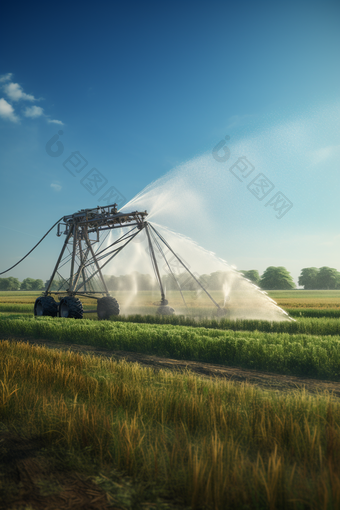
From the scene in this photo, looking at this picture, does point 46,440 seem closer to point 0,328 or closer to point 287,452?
point 287,452

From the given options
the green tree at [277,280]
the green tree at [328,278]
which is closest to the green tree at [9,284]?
the green tree at [277,280]

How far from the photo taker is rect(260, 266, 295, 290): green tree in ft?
357

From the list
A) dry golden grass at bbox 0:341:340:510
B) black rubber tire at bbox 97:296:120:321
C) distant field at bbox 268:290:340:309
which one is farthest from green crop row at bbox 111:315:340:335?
distant field at bbox 268:290:340:309

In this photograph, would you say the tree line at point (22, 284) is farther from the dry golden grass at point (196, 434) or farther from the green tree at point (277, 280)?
the dry golden grass at point (196, 434)

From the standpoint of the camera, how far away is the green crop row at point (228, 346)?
7977 millimetres

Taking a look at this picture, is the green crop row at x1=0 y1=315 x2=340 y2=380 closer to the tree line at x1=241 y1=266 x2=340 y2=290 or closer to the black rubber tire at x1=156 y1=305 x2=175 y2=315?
the black rubber tire at x1=156 y1=305 x2=175 y2=315

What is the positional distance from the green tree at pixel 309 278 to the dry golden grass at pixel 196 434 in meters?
124

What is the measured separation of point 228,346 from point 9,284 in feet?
452

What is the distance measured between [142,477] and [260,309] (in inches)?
837

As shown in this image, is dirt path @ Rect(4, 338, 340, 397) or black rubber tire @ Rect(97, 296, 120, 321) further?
black rubber tire @ Rect(97, 296, 120, 321)

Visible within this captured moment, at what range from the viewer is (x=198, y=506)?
98.7 inches

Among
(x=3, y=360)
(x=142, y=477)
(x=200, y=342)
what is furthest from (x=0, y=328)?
(x=142, y=477)

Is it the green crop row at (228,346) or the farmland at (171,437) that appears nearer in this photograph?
the farmland at (171,437)

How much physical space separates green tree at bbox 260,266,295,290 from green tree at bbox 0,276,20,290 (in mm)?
105431
